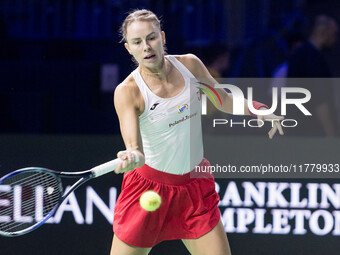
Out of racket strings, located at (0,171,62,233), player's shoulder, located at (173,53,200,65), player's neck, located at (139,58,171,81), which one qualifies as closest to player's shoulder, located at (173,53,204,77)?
player's shoulder, located at (173,53,200,65)

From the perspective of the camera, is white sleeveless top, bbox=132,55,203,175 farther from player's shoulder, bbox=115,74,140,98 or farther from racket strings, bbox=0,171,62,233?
racket strings, bbox=0,171,62,233

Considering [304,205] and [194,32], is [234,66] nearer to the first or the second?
[194,32]

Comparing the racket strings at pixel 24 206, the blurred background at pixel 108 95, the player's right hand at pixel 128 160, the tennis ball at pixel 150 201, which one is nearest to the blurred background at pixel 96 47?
the blurred background at pixel 108 95

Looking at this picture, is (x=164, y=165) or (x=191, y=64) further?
(x=191, y=64)

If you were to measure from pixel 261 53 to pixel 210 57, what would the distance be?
65cm

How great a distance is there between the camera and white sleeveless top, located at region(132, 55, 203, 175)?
3.33 m

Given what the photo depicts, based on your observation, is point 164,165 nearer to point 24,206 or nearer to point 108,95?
point 24,206

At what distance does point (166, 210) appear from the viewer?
3.36 meters

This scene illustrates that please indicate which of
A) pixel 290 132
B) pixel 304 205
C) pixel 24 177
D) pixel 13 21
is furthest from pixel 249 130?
pixel 13 21

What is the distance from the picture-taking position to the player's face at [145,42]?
322 centimetres

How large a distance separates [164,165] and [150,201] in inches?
7.8

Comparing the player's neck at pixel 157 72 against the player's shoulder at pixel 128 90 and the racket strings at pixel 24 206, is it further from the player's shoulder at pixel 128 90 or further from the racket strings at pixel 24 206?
the racket strings at pixel 24 206

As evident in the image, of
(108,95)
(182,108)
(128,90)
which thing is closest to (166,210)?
(182,108)

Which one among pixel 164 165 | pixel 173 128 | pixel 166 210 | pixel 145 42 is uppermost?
pixel 145 42
